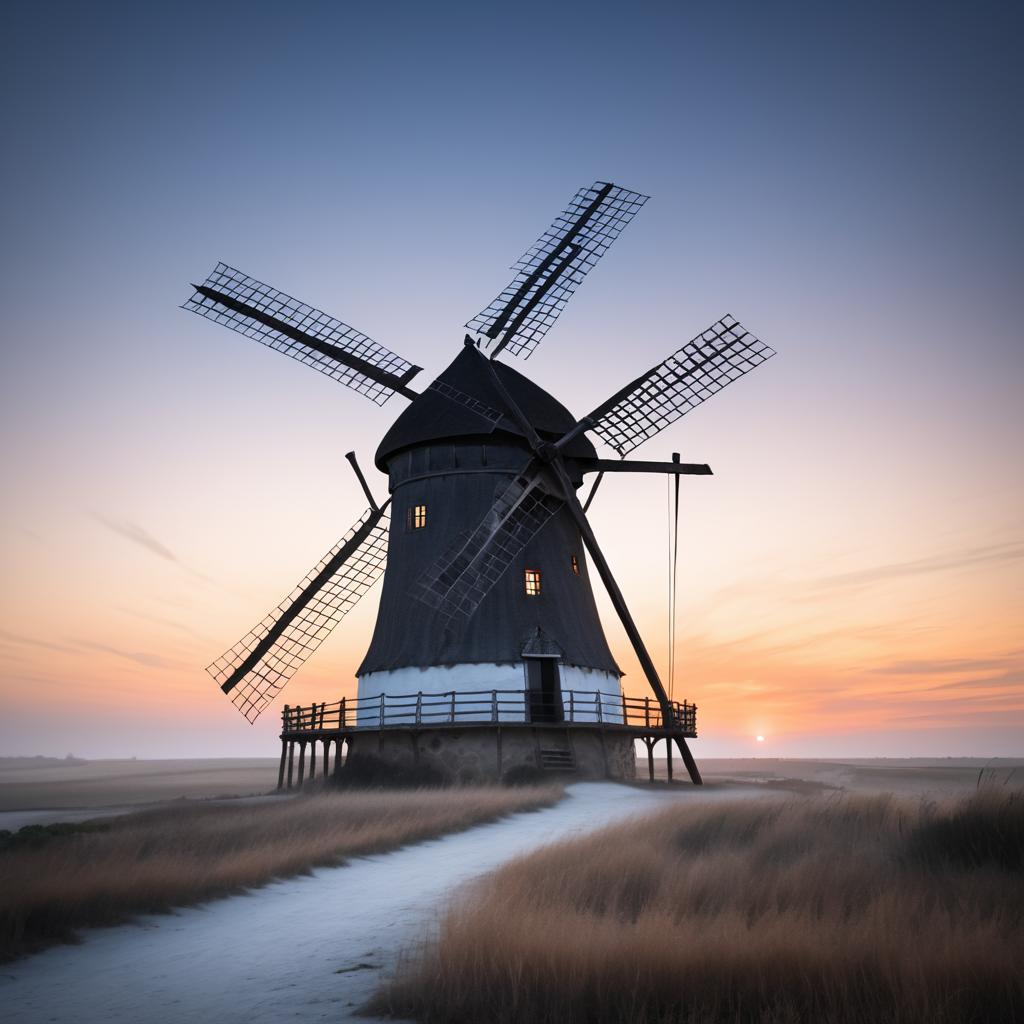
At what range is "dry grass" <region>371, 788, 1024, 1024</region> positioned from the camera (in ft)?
18.7

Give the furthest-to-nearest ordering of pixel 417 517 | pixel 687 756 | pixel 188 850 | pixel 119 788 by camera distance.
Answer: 1. pixel 119 788
2. pixel 417 517
3. pixel 687 756
4. pixel 188 850

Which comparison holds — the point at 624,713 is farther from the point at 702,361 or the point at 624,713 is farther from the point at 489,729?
the point at 702,361

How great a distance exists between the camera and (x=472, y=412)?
2923 cm

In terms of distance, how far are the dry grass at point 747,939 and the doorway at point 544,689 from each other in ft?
51.6

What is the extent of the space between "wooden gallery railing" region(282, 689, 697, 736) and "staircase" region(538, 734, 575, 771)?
0.58 meters

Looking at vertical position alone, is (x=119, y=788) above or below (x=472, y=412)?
below

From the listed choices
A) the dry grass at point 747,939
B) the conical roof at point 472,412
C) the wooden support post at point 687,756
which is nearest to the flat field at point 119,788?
the conical roof at point 472,412

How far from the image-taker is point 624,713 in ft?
95.6

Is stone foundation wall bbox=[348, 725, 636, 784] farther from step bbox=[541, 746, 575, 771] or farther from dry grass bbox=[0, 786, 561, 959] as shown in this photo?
dry grass bbox=[0, 786, 561, 959]

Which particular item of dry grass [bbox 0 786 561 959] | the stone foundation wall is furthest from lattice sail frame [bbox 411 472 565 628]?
dry grass [bbox 0 786 561 959]

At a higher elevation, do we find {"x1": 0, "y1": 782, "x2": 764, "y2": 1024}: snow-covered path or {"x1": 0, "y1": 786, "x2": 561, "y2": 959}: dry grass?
{"x1": 0, "y1": 786, "x2": 561, "y2": 959}: dry grass

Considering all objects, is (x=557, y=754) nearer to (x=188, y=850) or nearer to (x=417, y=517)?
(x=417, y=517)

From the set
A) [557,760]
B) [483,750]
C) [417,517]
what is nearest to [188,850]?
[483,750]

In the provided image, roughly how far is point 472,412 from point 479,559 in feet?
16.8
